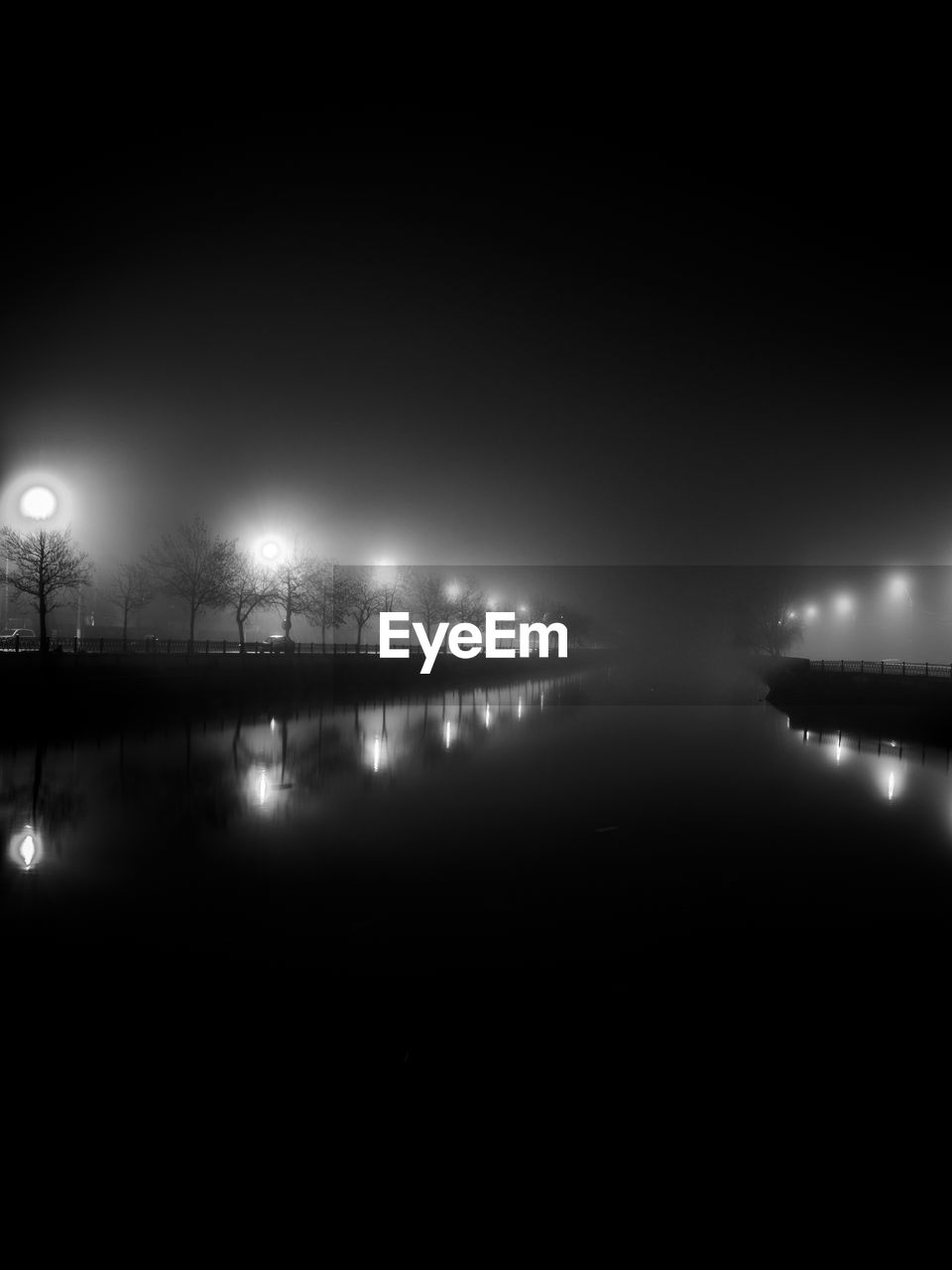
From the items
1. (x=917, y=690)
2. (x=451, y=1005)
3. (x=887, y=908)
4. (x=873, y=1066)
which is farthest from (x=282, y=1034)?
(x=917, y=690)

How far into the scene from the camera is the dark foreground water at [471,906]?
7.29m

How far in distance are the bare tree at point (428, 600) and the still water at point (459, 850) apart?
2873 inches

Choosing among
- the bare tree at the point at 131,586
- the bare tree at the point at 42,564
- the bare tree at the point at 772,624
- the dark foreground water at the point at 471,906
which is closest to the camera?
the dark foreground water at the point at 471,906

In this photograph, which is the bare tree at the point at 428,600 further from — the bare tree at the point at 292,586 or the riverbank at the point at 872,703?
the riverbank at the point at 872,703

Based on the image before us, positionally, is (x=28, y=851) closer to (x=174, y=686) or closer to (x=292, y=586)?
(x=174, y=686)

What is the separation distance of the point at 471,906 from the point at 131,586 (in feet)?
232

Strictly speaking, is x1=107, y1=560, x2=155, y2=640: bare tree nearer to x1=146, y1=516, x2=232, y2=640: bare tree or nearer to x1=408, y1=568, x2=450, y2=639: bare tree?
x1=146, y1=516, x2=232, y2=640: bare tree

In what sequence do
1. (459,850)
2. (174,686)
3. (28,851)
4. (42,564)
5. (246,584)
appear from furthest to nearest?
(246,584) → (42,564) → (174,686) → (459,850) → (28,851)

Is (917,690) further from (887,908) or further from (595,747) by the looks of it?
(887,908)

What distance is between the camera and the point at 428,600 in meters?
103

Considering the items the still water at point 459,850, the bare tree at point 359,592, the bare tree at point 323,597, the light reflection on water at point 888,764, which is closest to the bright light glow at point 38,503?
the bare tree at point 323,597

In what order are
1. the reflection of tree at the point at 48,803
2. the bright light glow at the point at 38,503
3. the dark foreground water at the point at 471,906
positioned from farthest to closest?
the bright light glow at the point at 38,503 → the reflection of tree at the point at 48,803 → the dark foreground water at the point at 471,906

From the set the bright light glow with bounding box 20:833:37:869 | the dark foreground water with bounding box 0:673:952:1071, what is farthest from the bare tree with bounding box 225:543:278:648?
the bright light glow with bounding box 20:833:37:869

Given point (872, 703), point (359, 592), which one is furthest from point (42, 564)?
point (872, 703)
